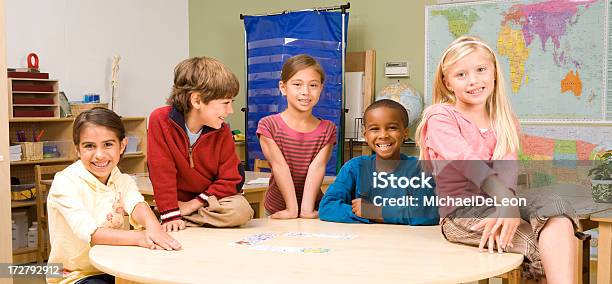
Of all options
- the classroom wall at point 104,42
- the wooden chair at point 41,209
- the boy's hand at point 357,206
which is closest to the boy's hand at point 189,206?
the boy's hand at point 357,206

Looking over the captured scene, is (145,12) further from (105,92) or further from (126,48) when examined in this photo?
(105,92)

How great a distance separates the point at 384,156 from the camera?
2.56 metres

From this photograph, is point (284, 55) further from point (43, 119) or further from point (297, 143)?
point (297, 143)

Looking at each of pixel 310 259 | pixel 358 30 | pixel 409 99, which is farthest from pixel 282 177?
pixel 358 30

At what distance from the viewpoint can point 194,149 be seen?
8.04 ft

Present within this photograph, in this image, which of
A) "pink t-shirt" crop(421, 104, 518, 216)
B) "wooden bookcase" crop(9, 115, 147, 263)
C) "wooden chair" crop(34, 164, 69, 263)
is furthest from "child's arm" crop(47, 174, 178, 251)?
"wooden bookcase" crop(9, 115, 147, 263)

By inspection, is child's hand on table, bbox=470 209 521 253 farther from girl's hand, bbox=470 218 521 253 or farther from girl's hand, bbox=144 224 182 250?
girl's hand, bbox=144 224 182 250

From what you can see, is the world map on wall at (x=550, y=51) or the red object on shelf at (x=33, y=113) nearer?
the world map on wall at (x=550, y=51)

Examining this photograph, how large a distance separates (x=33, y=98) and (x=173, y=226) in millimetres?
3748

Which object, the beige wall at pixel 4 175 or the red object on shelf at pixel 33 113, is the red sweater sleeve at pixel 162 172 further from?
the red object on shelf at pixel 33 113

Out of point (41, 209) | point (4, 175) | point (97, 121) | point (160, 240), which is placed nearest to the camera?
point (160, 240)

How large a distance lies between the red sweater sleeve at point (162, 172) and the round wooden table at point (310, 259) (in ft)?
0.37

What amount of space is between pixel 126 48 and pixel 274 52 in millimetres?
1692

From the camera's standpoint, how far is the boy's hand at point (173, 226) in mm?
2359
